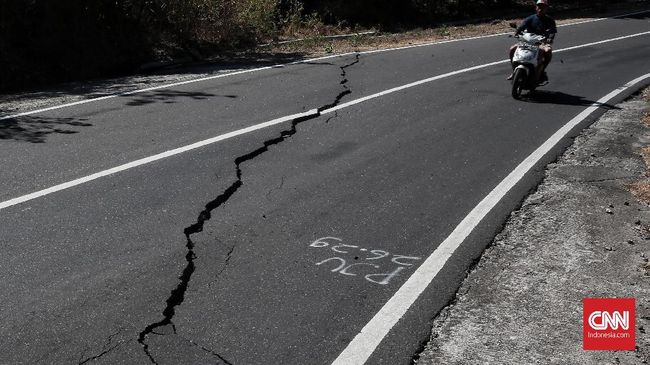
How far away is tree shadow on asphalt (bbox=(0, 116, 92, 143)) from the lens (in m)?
9.59

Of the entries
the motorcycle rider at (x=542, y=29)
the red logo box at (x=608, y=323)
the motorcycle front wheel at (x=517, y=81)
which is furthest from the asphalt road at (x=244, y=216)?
the red logo box at (x=608, y=323)

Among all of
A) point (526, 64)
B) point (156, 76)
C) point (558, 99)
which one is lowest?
point (558, 99)

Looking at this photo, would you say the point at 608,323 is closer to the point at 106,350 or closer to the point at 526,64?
the point at 106,350

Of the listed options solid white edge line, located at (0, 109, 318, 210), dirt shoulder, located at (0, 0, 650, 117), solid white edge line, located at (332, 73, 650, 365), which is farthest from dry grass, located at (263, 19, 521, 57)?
solid white edge line, located at (332, 73, 650, 365)

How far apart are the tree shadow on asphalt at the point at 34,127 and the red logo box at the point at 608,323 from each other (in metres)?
6.67

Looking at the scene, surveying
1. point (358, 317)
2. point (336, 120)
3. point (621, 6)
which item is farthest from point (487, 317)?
point (621, 6)

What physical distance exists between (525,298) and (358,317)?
128 centimetres

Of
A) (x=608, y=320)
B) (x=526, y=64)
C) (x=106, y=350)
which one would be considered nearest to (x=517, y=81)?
(x=526, y=64)

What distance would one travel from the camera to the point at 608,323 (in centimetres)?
532

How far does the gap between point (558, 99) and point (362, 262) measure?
841 centimetres

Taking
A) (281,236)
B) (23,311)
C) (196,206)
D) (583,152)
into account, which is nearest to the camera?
(23,311)

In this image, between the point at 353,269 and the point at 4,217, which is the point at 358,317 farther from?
the point at 4,217

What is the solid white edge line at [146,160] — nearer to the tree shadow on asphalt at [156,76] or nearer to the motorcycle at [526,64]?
the tree shadow on asphalt at [156,76]

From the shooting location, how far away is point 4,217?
22.1 feet
